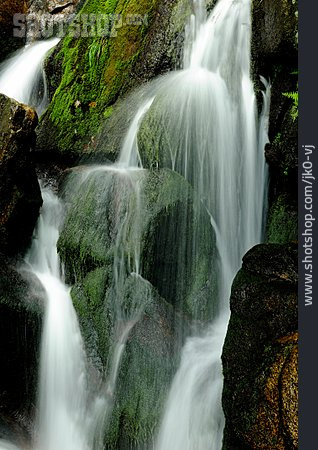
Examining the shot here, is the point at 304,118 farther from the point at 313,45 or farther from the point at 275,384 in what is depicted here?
the point at 275,384

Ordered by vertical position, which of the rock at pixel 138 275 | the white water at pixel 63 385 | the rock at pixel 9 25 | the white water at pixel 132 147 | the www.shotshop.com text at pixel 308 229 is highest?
the rock at pixel 9 25

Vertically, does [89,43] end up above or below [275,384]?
above

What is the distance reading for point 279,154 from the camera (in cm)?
520

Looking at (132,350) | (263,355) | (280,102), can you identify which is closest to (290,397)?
(263,355)

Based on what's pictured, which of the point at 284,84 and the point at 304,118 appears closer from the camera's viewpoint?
the point at 304,118

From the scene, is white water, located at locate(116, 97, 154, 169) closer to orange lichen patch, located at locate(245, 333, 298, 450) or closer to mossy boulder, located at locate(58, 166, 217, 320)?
mossy boulder, located at locate(58, 166, 217, 320)

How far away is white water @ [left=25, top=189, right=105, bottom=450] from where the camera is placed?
493 cm

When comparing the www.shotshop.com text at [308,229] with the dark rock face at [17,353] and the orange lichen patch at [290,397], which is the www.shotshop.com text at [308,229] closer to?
the orange lichen patch at [290,397]

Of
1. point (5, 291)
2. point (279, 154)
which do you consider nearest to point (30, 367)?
point (5, 291)

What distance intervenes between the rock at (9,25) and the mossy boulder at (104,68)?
13.6 feet

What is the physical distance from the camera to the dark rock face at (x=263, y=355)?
285cm

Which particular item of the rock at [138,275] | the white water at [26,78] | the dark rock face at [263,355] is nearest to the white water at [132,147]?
the rock at [138,275]

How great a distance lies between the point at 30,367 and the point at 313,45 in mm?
4425

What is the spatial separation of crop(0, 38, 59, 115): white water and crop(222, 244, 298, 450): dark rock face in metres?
7.08
